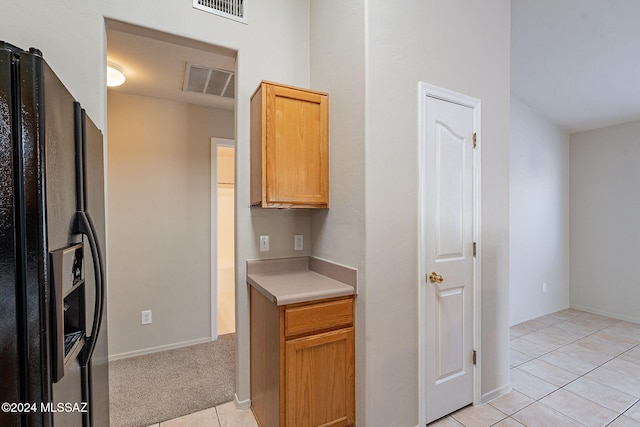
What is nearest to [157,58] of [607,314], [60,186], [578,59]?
[60,186]

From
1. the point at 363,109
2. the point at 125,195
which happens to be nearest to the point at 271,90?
the point at 363,109

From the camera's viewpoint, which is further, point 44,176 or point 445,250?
point 445,250

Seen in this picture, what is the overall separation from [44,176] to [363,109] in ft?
4.85

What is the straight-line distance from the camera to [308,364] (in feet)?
5.48

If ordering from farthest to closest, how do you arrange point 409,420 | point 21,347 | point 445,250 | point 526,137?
point 526,137, point 445,250, point 409,420, point 21,347

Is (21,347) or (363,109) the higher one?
(363,109)

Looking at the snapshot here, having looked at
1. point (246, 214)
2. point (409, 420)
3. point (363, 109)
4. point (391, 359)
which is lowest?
point (409, 420)

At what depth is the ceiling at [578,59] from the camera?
8.36ft

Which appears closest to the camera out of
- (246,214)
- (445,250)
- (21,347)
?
(21,347)

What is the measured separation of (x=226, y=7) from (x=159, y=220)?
6.81 ft

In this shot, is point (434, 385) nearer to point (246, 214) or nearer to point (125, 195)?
point (246, 214)

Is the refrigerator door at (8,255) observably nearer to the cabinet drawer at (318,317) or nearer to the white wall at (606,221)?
the cabinet drawer at (318,317)

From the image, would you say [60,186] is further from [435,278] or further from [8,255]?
[435,278]

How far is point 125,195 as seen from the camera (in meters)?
2.96
